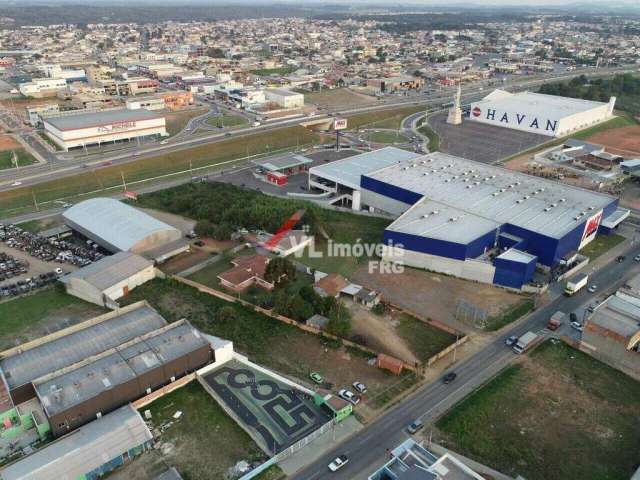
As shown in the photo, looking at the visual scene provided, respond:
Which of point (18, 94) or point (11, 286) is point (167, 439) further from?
point (18, 94)

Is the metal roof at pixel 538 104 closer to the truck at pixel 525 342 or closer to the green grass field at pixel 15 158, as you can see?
the truck at pixel 525 342

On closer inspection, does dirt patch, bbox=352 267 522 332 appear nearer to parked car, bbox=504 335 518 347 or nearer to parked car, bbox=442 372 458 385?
parked car, bbox=504 335 518 347

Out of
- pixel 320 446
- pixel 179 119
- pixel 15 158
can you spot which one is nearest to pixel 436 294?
pixel 320 446

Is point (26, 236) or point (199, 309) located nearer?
point (199, 309)

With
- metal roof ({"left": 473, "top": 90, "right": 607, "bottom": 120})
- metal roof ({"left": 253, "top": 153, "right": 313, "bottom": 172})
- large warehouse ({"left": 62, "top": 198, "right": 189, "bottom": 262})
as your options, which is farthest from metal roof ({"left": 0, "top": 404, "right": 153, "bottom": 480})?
metal roof ({"left": 473, "top": 90, "right": 607, "bottom": 120})

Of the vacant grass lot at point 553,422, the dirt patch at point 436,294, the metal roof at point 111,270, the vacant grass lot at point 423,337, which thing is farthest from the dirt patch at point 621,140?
the metal roof at point 111,270

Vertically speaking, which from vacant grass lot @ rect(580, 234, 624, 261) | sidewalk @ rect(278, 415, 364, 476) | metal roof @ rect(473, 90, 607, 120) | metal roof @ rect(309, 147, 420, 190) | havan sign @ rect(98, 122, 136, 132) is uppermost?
metal roof @ rect(473, 90, 607, 120)

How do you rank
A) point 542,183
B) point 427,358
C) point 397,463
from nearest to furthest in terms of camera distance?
1. point 397,463
2. point 427,358
3. point 542,183

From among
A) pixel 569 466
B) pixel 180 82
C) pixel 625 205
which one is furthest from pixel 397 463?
pixel 180 82
